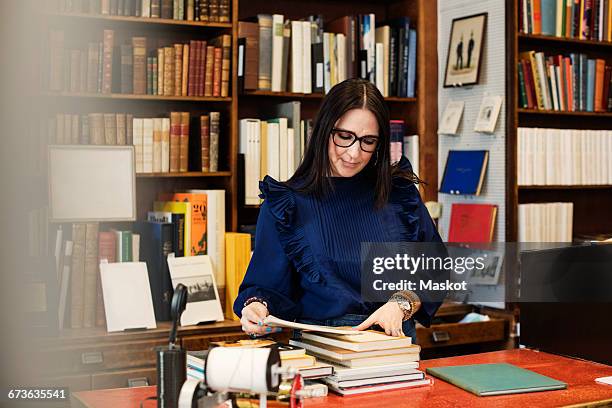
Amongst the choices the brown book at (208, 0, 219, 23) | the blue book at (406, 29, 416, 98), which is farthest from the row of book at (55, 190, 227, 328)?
the blue book at (406, 29, 416, 98)

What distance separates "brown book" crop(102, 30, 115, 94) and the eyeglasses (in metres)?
1.31

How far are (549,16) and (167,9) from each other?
1815 mm

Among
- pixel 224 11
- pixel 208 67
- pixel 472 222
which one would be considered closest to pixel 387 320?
pixel 208 67

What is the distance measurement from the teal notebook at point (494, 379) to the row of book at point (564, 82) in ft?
6.87

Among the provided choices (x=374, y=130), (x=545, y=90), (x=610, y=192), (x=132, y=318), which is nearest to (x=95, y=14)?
(x=132, y=318)

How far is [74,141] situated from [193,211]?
1.78 ft

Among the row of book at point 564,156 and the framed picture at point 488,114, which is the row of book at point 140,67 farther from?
the row of book at point 564,156

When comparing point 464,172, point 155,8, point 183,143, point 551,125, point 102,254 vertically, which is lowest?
point 102,254

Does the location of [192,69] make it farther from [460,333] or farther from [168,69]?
[460,333]

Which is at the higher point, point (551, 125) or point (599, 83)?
point (599, 83)

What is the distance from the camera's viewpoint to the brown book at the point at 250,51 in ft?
12.0

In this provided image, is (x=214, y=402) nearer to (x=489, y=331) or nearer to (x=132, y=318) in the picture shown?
(x=132, y=318)

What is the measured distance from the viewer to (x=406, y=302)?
7.80 ft

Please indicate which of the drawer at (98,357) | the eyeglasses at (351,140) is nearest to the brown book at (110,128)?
the drawer at (98,357)
